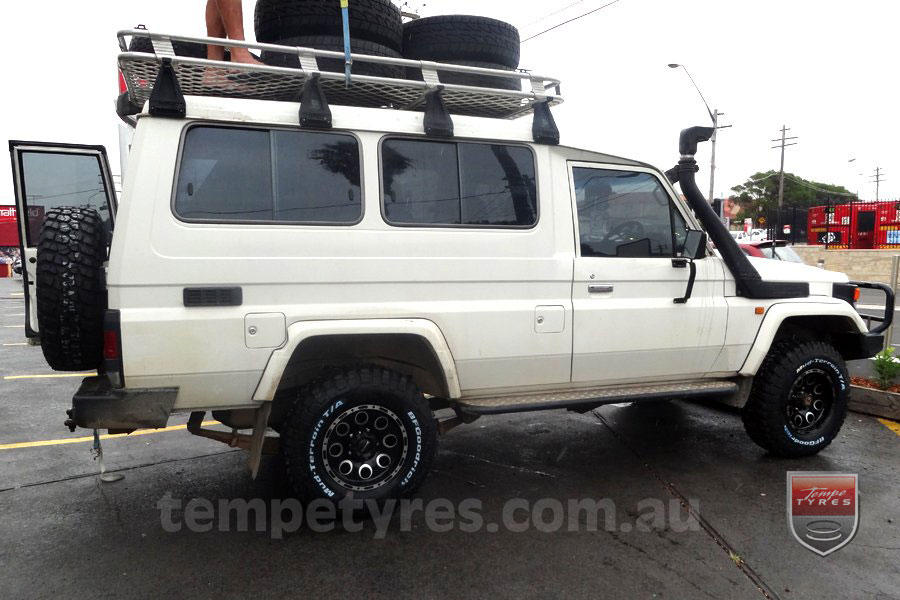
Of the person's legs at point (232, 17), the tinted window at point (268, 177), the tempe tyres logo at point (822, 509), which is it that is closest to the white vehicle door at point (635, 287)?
the tempe tyres logo at point (822, 509)

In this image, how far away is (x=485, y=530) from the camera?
3.45m

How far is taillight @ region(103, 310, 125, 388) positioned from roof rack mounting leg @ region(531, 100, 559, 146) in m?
2.53

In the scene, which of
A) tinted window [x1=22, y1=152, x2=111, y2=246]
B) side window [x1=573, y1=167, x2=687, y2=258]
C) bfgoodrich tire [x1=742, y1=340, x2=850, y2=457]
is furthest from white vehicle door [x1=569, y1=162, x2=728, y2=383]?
tinted window [x1=22, y1=152, x2=111, y2=246]

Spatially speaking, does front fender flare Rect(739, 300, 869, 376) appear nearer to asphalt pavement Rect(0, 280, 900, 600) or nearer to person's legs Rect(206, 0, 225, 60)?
asphalt pavement Rect(0, 280, 900, 600)

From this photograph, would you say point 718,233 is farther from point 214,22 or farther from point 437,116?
point 214,22

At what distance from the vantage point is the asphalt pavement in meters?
2.90

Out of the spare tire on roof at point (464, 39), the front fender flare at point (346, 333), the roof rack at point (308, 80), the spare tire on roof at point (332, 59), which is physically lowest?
the front fender flare at point (346, 333)

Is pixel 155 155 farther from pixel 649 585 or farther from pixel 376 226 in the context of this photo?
pixel 649 585

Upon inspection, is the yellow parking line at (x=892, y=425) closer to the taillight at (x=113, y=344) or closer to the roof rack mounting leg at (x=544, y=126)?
the roof rack mounting leg at (x=544, y=126)

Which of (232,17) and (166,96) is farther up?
(232,17)

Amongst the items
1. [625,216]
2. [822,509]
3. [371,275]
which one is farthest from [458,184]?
[822,509]

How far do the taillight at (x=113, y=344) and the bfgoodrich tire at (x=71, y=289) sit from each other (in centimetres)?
16

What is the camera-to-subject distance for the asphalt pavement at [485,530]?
2.90 m

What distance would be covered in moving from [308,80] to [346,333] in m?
1.37
